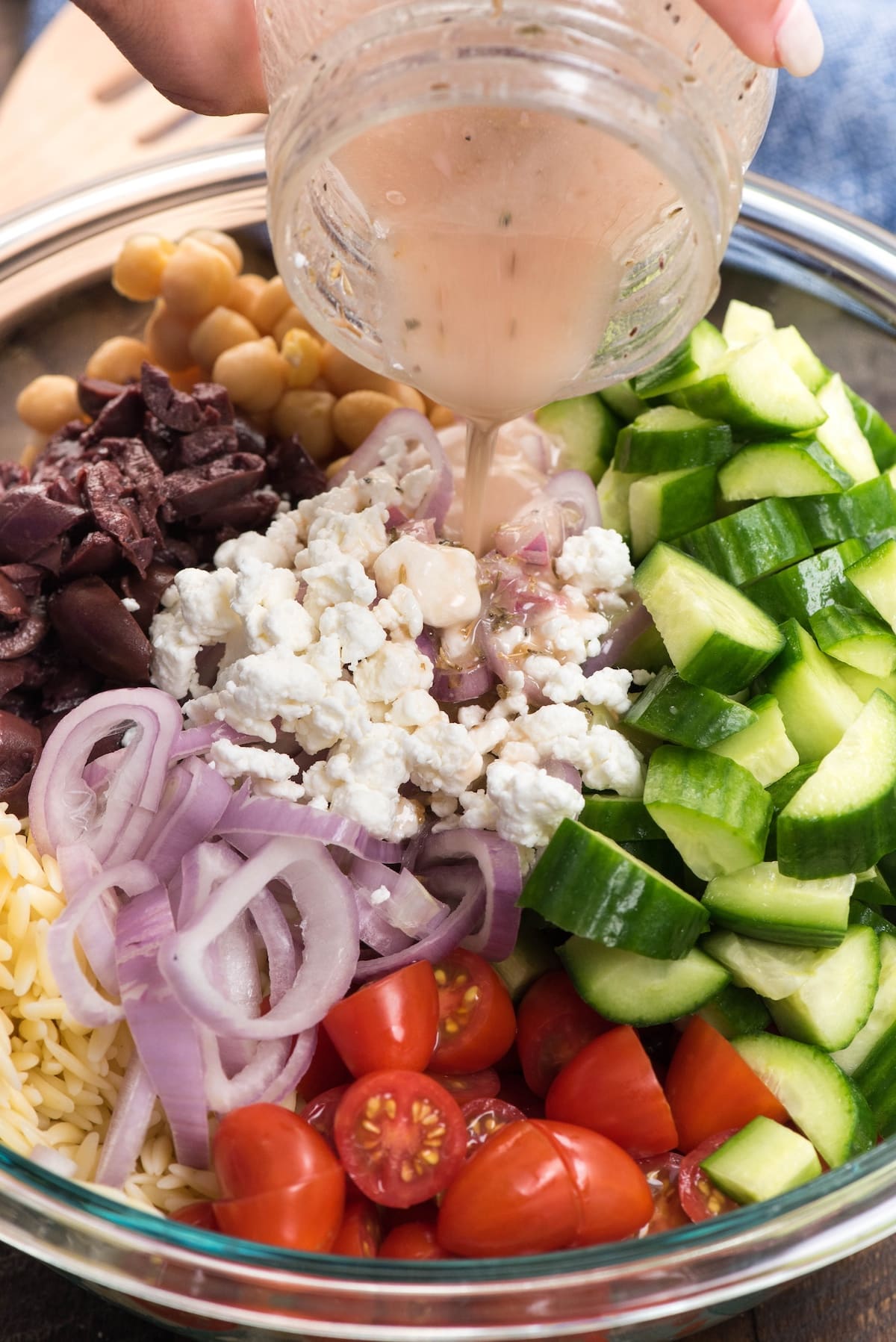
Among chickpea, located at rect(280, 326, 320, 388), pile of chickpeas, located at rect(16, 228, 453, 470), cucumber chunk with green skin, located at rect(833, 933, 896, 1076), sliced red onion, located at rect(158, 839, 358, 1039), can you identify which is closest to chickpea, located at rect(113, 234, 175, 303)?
pile of chickpeas, located at rect(16, 228, 453, 470)

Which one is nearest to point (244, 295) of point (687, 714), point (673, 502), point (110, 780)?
point (673, 502)

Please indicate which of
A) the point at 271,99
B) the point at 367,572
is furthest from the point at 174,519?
the point at 271,99

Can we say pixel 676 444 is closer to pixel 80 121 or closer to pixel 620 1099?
pixel 620 1099

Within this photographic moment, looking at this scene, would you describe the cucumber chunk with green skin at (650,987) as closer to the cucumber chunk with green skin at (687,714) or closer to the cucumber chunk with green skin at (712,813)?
the cucumber chunk with green skin at (712,813)

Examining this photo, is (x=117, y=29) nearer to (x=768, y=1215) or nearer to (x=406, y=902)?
(x=406, y=902)

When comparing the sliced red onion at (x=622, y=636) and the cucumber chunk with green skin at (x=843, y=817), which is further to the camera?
the sliced red onion at (x=622, y=636)

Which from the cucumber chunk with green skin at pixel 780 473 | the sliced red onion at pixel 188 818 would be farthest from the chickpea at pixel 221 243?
the sliced red onion at pixel 188 818
